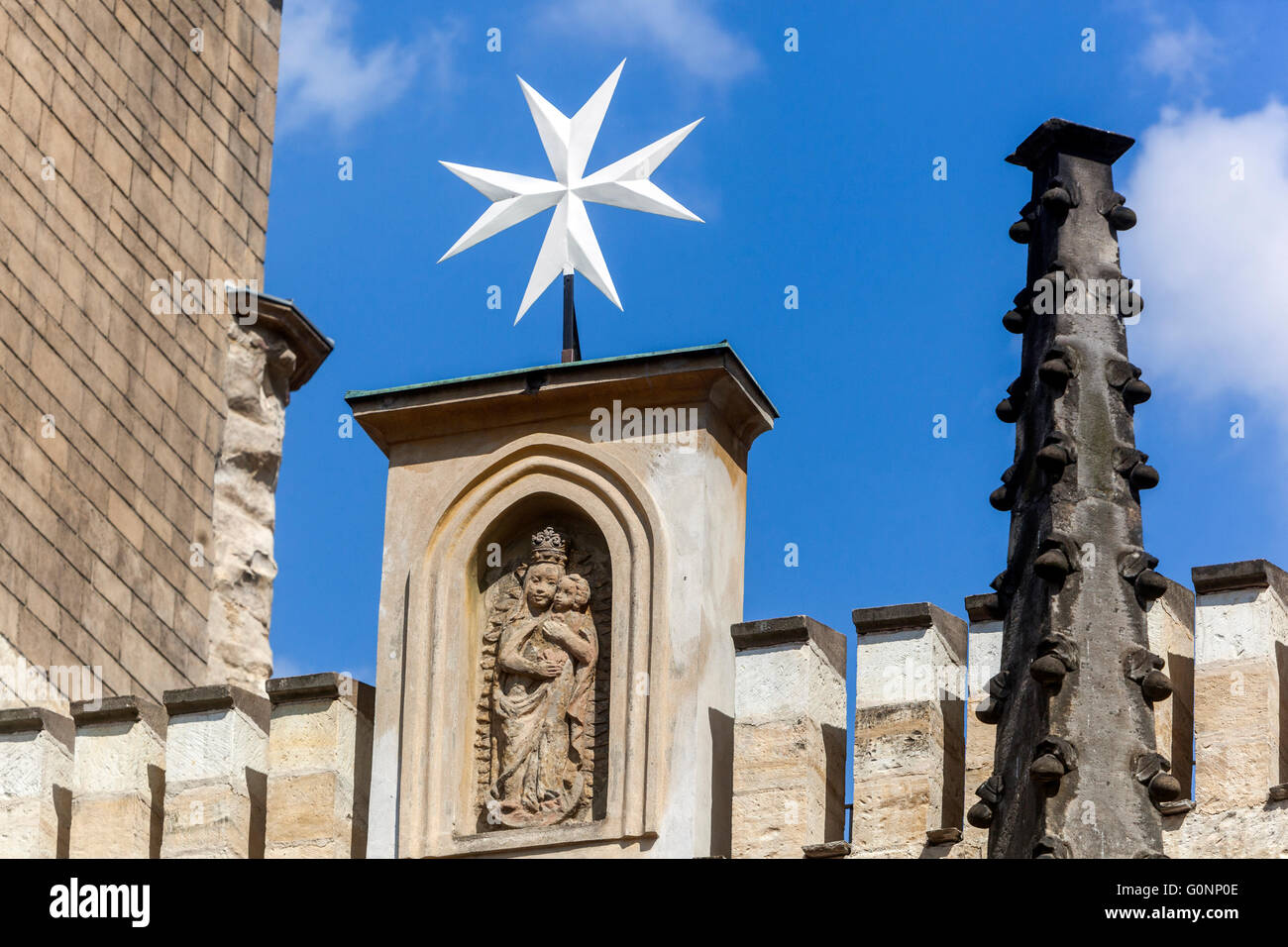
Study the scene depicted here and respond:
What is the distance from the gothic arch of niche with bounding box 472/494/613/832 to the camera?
11578 millimetres

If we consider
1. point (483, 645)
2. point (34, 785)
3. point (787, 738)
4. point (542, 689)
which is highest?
point (483, 645)

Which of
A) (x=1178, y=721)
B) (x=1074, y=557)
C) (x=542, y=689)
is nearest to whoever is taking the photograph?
(x=1074, y=557)

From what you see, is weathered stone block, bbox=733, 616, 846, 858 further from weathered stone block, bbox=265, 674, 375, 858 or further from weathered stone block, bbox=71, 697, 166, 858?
weathered stone block, bbox=71, 697, 166, 858

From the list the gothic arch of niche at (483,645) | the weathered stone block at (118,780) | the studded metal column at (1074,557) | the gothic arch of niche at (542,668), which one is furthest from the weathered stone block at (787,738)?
the weathered stone block at (118,780)

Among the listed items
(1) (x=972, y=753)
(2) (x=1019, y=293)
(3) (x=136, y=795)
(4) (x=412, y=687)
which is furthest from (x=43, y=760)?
(2) (x=1019, y=293)

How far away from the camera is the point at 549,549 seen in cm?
1204

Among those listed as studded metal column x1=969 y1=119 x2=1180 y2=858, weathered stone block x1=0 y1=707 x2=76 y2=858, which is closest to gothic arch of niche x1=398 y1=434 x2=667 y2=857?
weathered stone block x1=0 y1=707 x2=76 y2=858

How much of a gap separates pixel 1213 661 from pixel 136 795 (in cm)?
447

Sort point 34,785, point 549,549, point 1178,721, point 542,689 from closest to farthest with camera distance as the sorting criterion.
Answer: point 1178,721 < point 542,689 < point 549,549 < point 34,785

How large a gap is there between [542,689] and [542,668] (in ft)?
0.29

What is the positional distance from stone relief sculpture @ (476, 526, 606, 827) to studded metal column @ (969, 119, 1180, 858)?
95.0 inches

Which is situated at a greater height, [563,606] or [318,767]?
[563,606]

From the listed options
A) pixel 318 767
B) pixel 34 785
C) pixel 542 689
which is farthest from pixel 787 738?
pixel 34 785

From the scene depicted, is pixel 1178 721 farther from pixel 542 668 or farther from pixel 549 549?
pixel 549 549
